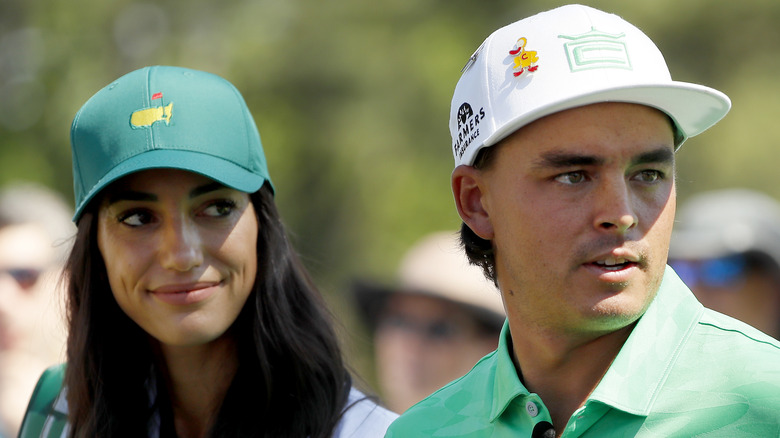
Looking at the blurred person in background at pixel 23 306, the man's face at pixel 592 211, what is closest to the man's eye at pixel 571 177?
the man's face at pixel 592 211

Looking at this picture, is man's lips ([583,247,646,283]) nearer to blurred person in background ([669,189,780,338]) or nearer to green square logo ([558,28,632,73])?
green square logo ([558,28,632,73])

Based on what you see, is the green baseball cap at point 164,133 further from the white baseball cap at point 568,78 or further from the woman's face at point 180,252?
the white baseball cap at point 568,78

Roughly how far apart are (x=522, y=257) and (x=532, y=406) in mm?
416

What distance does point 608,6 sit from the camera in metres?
14.0

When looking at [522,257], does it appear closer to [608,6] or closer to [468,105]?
[468,105]

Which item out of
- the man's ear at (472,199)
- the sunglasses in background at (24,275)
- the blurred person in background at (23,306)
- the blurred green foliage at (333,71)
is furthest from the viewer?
the blurred green foliage at (333,71)

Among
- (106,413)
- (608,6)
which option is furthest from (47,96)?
(106,413)

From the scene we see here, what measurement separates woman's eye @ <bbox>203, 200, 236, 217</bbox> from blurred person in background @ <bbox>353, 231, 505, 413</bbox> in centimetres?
214

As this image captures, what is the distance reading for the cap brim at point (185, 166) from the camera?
370 centimetres

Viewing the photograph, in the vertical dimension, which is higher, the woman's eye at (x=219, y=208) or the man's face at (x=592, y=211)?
the woman's eye at (x=219, y=208)

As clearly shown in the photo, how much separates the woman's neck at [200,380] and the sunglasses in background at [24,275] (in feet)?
9.82

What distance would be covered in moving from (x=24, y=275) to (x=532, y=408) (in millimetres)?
4708

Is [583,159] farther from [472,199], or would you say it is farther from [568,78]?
[472,199]

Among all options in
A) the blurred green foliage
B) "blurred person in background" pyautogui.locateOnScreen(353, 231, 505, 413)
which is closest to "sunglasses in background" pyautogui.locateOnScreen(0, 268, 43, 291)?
"blurred person in background" pyautogui.locateOnScreen(353, 231, 505, 413)
